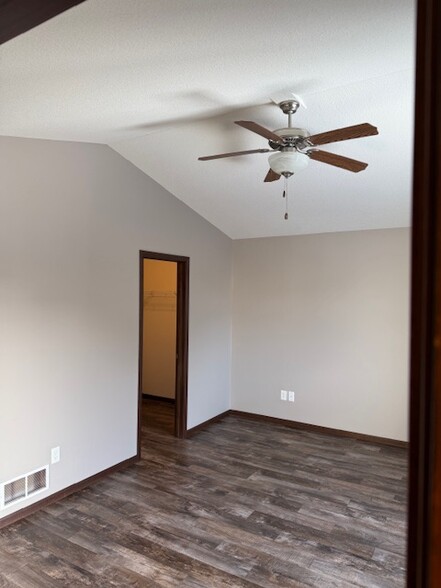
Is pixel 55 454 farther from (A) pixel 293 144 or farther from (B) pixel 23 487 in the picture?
(A) pixel 293 144

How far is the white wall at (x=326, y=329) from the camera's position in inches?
169

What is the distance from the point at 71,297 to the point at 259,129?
196 centimetres

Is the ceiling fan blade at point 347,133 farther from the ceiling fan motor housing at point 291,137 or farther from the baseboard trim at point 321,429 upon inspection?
the baseboard trim at point 321,429

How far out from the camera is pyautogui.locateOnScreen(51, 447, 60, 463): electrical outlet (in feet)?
9.84

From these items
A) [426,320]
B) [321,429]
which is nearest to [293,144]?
[426,320]

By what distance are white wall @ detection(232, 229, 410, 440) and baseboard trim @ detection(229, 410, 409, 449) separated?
57mm

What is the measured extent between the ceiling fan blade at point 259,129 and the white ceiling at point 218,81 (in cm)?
20

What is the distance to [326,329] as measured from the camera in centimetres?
468

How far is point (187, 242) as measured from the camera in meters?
4.43

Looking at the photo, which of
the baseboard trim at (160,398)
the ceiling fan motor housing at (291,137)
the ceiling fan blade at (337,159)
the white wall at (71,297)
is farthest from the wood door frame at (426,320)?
the baseboard trim at (160,398)

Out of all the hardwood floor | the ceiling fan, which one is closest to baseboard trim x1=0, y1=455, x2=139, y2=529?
the hardwood floor

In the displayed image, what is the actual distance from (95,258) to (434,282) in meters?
3.13

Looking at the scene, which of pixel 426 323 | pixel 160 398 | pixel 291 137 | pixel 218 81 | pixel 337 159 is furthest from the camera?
pixel 160 398

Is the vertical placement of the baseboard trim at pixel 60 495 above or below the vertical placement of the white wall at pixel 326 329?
below
